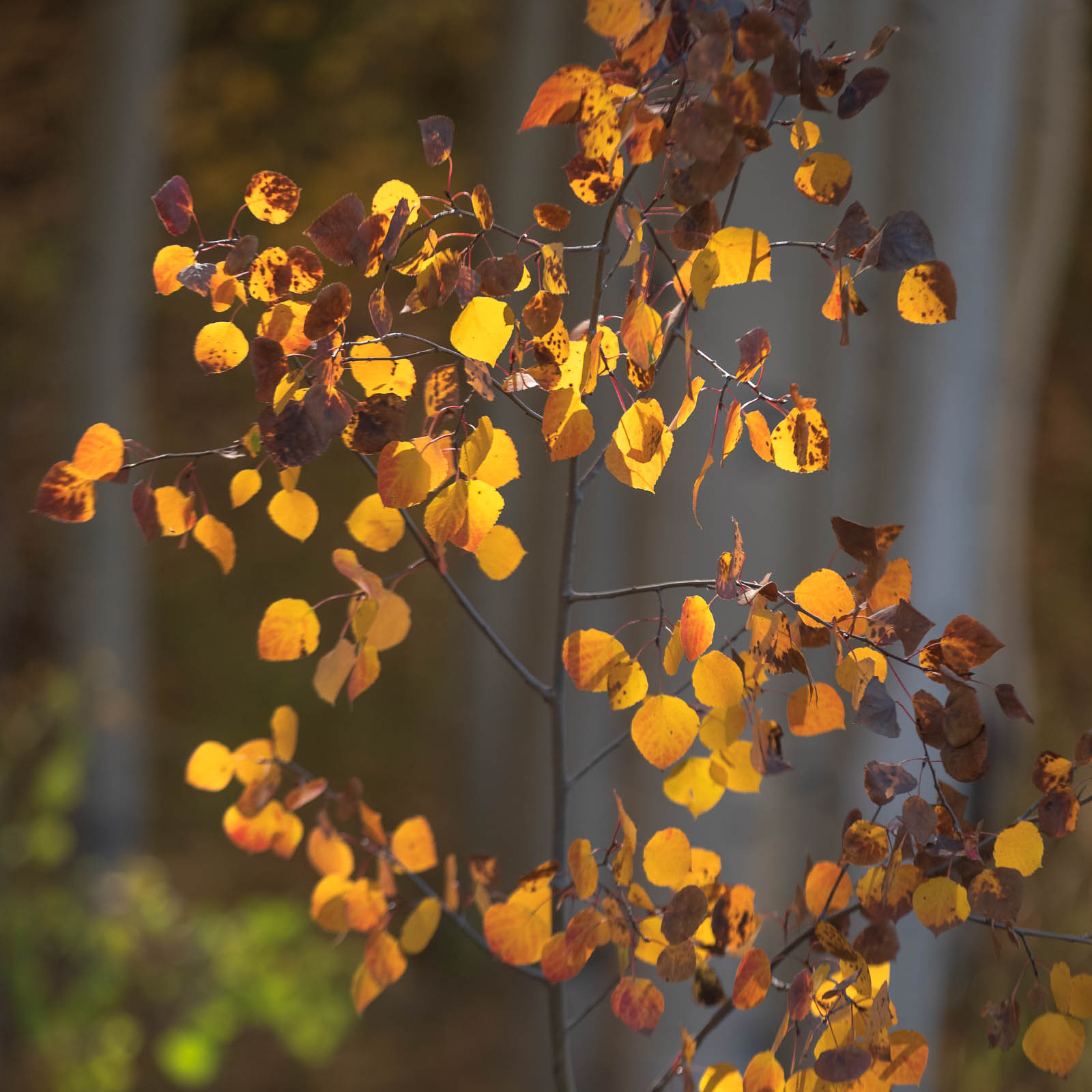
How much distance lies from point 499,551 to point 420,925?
197 millimetres

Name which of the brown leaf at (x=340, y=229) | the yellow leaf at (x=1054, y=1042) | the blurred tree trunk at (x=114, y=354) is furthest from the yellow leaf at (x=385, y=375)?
the blurred tree trunk at (x=114, y=354)

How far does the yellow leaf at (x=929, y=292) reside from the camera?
0.36 meters

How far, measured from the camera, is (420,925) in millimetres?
482

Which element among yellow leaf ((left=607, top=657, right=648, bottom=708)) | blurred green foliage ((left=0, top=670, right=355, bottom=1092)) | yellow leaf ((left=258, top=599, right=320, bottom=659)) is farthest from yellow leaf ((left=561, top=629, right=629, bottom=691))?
blurred green foliage ((left=0, top=670, right=355, bottom=1092))

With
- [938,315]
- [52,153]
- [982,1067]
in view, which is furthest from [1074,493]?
[52,153]

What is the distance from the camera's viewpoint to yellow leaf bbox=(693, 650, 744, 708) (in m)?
0.38

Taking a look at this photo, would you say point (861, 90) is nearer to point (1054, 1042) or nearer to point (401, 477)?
point (401, 477)

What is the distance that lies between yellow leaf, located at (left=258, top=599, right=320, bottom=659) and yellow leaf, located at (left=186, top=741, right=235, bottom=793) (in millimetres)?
84

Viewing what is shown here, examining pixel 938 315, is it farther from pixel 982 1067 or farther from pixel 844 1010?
pixel 982 1067

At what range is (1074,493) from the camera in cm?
303

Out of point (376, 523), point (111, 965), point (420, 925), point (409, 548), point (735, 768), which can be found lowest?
point (111, 965)

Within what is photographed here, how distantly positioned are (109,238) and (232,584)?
70.7 inches

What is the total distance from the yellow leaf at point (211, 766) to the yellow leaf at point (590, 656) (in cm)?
20

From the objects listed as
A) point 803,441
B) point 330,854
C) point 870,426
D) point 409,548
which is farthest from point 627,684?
point 409,548
